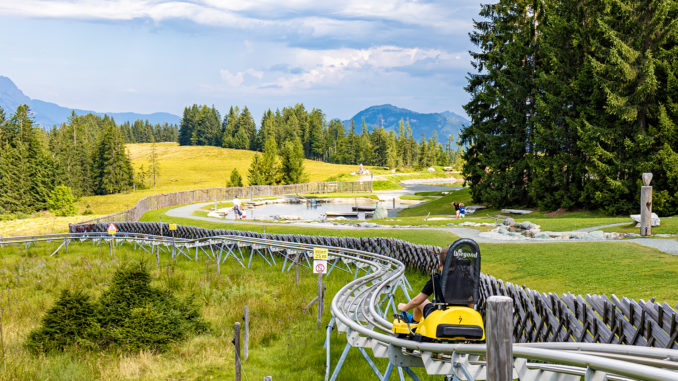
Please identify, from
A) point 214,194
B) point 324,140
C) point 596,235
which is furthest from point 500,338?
point 324,140

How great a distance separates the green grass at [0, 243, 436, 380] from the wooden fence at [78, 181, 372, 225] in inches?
964

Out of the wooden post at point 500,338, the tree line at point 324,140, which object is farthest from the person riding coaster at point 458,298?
the tree line at point 324,140

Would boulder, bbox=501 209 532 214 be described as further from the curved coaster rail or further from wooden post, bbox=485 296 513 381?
wooden post, bbox=485 296 513 381

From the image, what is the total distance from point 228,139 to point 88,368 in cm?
17522

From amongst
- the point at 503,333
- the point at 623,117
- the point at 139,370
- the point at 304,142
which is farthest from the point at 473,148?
the point at 304,142

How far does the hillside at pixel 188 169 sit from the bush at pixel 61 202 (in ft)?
15.3

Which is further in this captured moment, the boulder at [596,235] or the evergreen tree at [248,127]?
the evergreen tree at [248,127]

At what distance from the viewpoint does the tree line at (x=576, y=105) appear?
3241 centimetres

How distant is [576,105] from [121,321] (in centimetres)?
3558

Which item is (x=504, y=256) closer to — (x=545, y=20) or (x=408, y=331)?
(x=408, y=331)

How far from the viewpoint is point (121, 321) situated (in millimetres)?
13516

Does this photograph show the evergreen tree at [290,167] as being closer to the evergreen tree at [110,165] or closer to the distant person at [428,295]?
the evergreen tree at [110,165]

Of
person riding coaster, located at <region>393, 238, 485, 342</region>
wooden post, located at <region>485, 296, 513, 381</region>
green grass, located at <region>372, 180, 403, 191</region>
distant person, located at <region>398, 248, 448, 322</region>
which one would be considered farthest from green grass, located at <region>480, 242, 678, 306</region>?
green grass, located at <region>372, 180, 403, 191</region>

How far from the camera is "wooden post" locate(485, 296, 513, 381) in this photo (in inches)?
186
